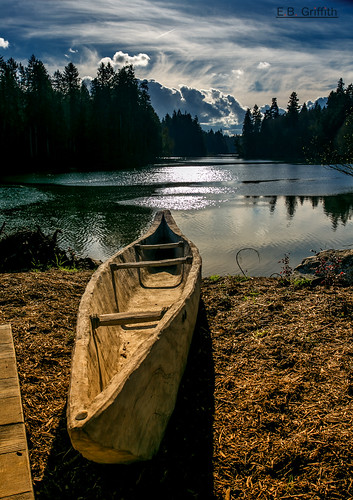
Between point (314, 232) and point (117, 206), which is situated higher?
point (117, 206)

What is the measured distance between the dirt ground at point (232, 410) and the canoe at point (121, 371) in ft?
1.26

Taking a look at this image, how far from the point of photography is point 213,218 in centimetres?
1702

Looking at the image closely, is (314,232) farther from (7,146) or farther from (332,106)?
(332,106)

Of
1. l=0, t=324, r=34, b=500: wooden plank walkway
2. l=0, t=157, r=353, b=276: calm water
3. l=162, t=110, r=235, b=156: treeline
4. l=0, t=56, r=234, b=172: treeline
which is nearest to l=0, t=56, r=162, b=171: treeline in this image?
l=0, t=56, r=234, b=172: treeline

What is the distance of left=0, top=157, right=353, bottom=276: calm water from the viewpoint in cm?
1151

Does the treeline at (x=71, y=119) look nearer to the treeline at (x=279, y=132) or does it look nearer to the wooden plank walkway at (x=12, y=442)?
the treeline at (x=279, y=132)

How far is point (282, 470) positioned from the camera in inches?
97.9

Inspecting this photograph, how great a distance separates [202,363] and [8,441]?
2438mm

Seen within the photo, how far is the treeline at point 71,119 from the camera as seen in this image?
52.7 metres

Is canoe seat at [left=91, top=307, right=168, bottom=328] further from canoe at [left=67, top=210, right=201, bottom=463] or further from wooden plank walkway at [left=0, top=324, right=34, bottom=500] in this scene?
wooden plank walkway at [left=0, top=324, right=34, bottom=500]

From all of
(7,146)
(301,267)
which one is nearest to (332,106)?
(7,146)

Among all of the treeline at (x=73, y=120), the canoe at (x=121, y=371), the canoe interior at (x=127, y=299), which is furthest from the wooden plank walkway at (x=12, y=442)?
the treeline at (x=73, y=120)

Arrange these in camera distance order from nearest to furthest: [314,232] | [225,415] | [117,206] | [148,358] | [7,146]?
[148,358]
[225,415]
[314,232]
[117,206]
[7,146]

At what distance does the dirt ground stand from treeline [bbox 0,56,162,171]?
171ft
